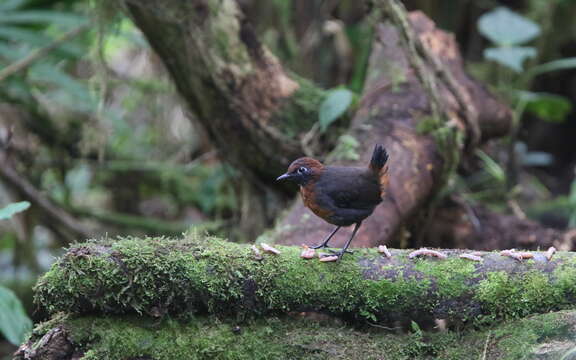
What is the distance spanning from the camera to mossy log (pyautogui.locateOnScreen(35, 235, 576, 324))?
2490mm

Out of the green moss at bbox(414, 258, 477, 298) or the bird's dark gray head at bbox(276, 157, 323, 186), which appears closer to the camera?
the green moss at bbox(414, 258, 477, 298)

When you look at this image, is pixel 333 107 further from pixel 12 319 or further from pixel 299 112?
pixel 12 319

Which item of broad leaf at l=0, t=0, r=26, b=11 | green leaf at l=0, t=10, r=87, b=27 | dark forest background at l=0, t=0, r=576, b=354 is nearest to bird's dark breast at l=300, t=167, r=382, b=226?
dark forest background at l=0, t=0, r=576, b=354

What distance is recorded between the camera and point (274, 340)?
2.62m

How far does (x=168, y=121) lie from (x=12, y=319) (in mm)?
3962

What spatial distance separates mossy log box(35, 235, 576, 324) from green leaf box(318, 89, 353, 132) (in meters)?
1.92

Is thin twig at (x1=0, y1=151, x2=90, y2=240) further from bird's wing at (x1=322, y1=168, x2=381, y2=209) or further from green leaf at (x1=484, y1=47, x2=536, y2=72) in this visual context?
green leaf at (x1=484, y1=47, x2=536, y2=72)

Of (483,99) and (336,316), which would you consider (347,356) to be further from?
(483,99)

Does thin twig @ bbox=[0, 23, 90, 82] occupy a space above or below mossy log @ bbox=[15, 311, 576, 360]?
above

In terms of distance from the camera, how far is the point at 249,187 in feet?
17.7

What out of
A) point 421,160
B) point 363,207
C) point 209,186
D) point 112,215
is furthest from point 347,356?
point 112,215

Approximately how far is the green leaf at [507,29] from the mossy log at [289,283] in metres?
3.74

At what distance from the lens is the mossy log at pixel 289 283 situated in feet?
8.17

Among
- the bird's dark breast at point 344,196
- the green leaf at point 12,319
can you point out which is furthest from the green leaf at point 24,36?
the bird's dark breast at point 344,196
